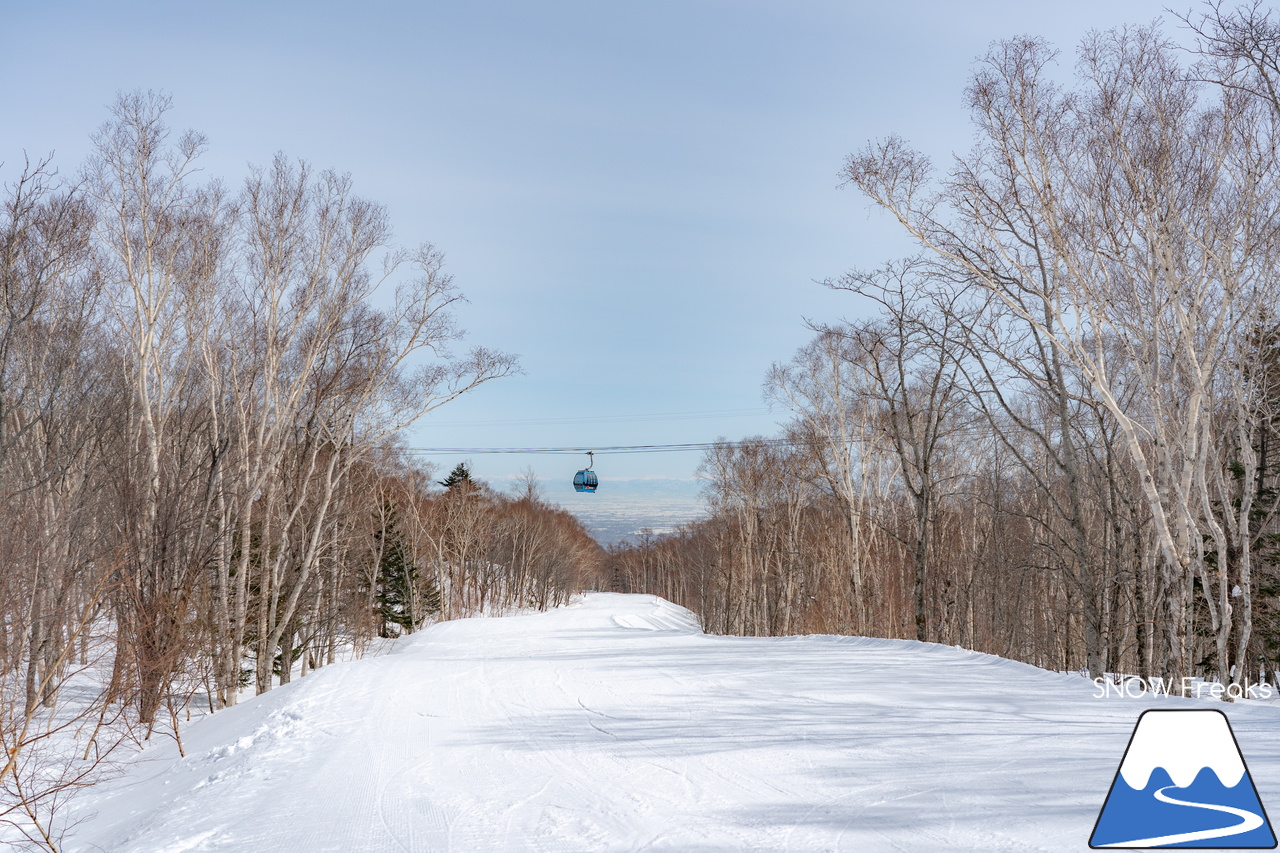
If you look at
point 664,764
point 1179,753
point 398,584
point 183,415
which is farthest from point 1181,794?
point 398,584

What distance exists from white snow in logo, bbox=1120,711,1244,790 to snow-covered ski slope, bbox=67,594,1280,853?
501 mm

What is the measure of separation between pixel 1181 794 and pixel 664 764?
11.3ft

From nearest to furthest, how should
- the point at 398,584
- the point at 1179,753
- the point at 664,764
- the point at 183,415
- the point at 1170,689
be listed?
the point at 1179,753 → the point at 664,764 → the point at 1170,689 → the point at 183,415 → the point at 398,584

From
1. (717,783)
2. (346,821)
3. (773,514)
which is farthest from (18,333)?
(773,514)

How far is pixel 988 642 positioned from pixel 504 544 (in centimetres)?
2915

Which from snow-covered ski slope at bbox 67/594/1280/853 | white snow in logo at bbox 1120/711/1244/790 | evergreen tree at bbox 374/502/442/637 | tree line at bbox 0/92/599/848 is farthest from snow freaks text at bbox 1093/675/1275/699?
evergreen tree at bbox 374/502/442/637

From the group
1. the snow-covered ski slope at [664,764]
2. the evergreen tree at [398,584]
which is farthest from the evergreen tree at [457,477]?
the snow-covered ski slope at [664,764]

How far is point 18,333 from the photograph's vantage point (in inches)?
637

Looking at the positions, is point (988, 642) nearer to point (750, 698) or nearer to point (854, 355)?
point (854, 355)

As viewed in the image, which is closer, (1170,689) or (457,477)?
(1170,689)

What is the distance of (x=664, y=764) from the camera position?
5859 mm

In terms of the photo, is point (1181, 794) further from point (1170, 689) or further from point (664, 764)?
point (1170, 689)

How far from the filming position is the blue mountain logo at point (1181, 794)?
3.44 m

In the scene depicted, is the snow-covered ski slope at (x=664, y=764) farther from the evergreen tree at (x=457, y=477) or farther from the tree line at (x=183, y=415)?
the evergreen tree at (x=457, y=477)
